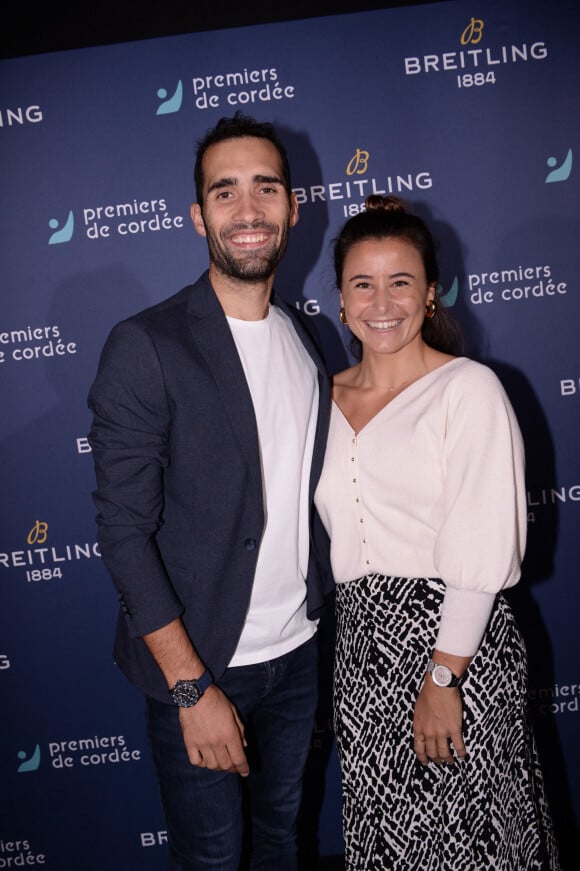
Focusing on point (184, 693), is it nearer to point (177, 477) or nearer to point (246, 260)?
point (177, 477)

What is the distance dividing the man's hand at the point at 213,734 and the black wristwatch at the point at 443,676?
0.51 m

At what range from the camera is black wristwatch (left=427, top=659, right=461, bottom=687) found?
61.3 inches

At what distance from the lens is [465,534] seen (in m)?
1.53

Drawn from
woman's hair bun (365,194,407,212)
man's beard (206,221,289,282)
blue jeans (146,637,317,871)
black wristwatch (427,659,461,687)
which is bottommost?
blue jeans (146,637,317,871)

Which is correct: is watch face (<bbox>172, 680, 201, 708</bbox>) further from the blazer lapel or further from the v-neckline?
the v-neckline

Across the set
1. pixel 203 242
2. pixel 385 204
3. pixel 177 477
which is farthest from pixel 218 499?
pixel 203 242

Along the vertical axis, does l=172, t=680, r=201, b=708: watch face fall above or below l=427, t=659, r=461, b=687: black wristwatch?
above

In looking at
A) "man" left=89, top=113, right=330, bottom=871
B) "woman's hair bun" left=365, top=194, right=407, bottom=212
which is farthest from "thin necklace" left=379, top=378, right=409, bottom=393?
"woman's hair bun" left=365, top=194, right=407, bottom=212

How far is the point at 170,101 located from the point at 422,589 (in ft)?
6.46

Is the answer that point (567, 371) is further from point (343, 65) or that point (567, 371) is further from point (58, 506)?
point (58, 506)

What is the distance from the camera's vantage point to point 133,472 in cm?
146

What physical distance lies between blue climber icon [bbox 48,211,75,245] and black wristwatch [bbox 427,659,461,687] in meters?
2.00

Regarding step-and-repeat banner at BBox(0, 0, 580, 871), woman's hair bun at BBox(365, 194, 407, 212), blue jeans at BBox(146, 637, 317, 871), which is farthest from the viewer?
step-and-repeat banner at BBox(0, 0, 580, 871)

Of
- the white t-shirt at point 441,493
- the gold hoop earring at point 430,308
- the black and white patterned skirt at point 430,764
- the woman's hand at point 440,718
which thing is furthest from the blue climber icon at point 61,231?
the woman's hand at point 440,718
